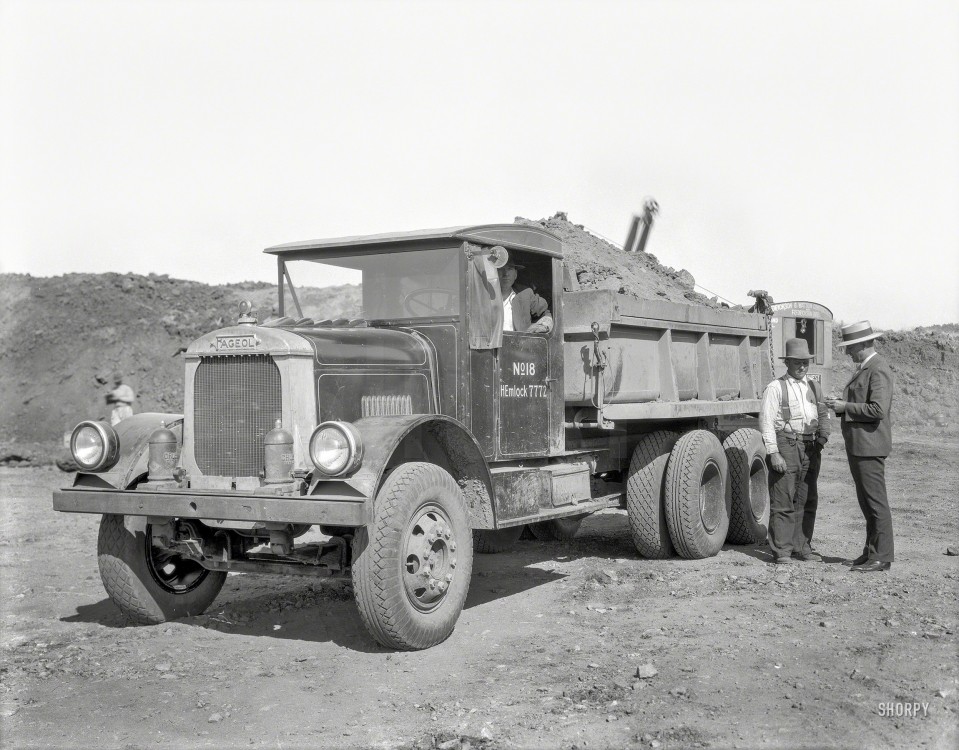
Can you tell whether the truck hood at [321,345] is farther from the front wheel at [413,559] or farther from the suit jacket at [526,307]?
the suit jacket at [526,307]

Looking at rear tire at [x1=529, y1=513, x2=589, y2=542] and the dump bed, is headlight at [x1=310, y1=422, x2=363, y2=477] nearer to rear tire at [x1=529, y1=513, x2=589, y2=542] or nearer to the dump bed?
the dump bed

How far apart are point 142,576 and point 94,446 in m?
0.89

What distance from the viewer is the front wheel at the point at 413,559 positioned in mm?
5348

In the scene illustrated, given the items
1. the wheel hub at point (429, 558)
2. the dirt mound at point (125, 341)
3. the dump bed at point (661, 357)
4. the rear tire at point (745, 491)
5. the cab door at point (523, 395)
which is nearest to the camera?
the wheel hub at point (429, 558)

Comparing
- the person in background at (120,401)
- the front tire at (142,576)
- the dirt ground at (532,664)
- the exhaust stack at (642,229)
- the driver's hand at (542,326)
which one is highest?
the exhaust stack at (642,229)

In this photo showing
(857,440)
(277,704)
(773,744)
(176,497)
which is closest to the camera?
(773,744)

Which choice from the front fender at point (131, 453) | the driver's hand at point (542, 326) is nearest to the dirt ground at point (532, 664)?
the front fender at point (131, 453)

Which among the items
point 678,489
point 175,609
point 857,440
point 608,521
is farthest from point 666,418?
point 175,609

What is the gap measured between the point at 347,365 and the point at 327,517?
1137mm

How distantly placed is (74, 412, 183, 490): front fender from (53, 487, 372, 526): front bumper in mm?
129

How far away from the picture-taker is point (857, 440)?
7.67 meters

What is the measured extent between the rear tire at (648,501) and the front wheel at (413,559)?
8.84 ft

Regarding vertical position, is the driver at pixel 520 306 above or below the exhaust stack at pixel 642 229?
below

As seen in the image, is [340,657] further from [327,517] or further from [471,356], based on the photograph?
[471,356]
